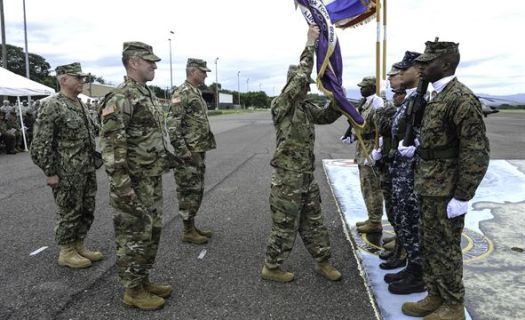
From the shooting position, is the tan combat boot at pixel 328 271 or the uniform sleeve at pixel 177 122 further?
the uniform sleeve at pixel 177 122

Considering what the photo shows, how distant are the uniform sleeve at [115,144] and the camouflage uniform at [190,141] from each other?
159 centimetres

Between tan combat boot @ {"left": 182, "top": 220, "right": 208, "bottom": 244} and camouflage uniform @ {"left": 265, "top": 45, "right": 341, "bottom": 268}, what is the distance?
1241 millimetres

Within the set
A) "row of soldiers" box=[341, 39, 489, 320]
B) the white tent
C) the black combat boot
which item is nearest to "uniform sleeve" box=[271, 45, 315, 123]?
"row of soldiers" box=[341, 39, 489, 320]

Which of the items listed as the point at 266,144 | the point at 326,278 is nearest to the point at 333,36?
the point at 326,278

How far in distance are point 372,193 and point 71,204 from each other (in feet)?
11.3

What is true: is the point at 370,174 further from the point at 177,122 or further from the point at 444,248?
the point at 177,122

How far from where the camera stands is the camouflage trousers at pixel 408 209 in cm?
366

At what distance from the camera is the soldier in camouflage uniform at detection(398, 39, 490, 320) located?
2.76 metres

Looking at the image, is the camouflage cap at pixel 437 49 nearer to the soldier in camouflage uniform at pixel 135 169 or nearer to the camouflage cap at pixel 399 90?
the camouflage cap at pixel 399 90

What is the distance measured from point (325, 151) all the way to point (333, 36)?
9.85 meters

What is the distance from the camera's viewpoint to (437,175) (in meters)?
2.97

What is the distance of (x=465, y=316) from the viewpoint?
3.08 meters

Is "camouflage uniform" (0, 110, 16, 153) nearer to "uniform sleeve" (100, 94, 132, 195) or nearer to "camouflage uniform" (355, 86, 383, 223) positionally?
"uniform sleeve" (100, 94, 132, 195)

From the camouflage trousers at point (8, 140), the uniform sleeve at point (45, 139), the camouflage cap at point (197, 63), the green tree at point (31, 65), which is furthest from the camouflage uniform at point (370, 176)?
the green tree at point (31, 65)
